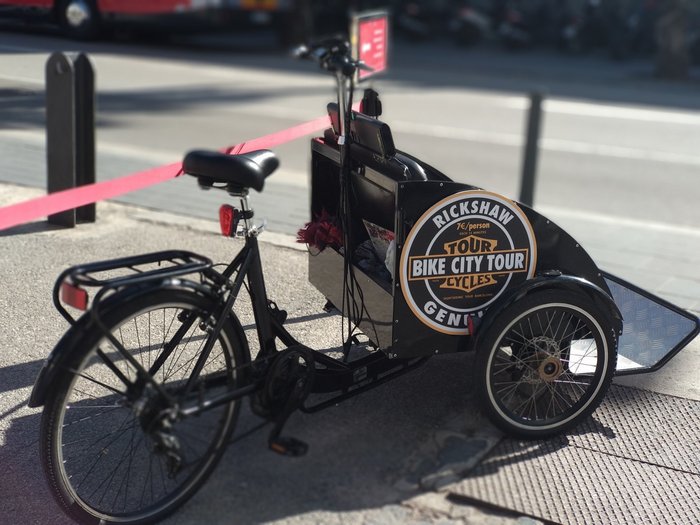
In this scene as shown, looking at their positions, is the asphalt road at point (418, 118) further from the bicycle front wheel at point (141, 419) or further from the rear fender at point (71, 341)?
the rear fender at point (71, 341)

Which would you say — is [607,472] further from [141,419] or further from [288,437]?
[141,419]

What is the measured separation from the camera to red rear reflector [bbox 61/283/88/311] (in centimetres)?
314

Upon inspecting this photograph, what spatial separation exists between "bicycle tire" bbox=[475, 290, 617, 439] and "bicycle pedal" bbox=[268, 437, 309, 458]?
2.48ft

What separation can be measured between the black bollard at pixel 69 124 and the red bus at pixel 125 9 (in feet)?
3.22

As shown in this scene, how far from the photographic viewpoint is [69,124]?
6289mm

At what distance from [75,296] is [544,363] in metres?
1.88

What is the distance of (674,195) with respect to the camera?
360 inches

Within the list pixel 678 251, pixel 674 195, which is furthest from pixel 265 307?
pixel 674 195

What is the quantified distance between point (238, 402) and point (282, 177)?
5.48 m

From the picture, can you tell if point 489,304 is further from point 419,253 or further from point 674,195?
point 674,195

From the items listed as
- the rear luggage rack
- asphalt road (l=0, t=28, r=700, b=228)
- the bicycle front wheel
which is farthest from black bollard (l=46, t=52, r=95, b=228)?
the rear luggage rack

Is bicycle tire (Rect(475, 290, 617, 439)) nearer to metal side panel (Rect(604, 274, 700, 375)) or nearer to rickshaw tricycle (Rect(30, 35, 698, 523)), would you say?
rickshaw tricycle (Rect(30, 35, 698, 523))

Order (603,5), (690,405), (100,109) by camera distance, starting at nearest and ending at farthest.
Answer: (690,405)
(100,109)
(603,5)

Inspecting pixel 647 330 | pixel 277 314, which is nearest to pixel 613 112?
pixel 647 330
